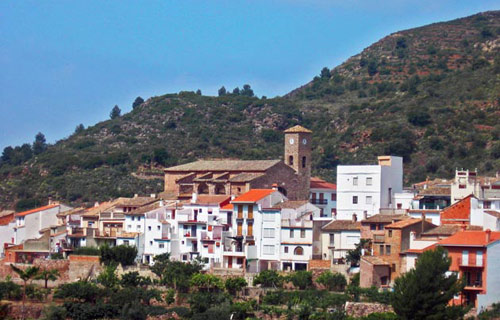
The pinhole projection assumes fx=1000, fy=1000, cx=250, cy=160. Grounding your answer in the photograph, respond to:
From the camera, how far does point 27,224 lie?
244 feet

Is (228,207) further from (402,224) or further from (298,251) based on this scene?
(402,224)

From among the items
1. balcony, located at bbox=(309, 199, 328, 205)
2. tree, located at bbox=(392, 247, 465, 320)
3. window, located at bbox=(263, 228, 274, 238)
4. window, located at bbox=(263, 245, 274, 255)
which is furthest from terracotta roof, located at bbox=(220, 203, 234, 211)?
tree, located at bbox=(392, 247, 465, 320)

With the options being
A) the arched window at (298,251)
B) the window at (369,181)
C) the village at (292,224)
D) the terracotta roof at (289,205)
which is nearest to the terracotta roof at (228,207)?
the village at (292,224)

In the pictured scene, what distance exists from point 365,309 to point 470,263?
586 cm

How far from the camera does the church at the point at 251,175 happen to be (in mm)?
68875

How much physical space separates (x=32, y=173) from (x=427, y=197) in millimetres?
53554

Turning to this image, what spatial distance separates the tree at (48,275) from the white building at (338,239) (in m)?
17.3

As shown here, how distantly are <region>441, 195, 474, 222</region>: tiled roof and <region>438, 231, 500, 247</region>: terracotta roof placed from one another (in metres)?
5.48

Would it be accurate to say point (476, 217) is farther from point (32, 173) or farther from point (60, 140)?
point (60, 140)

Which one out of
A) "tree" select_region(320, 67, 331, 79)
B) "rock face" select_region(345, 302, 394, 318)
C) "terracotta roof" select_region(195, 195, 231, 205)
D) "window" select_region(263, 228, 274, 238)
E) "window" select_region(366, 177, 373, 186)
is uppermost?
"tree" select_region(320, 67, 331, 79)

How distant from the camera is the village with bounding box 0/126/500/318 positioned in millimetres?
53750

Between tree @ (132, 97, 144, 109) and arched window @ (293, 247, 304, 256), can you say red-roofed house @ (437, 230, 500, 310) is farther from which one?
tree @ (132, 97, 144, 109)

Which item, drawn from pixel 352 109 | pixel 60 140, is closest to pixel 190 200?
pixel 352 109

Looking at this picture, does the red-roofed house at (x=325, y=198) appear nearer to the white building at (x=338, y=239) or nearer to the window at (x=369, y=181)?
the window at (x=369, y=181)
